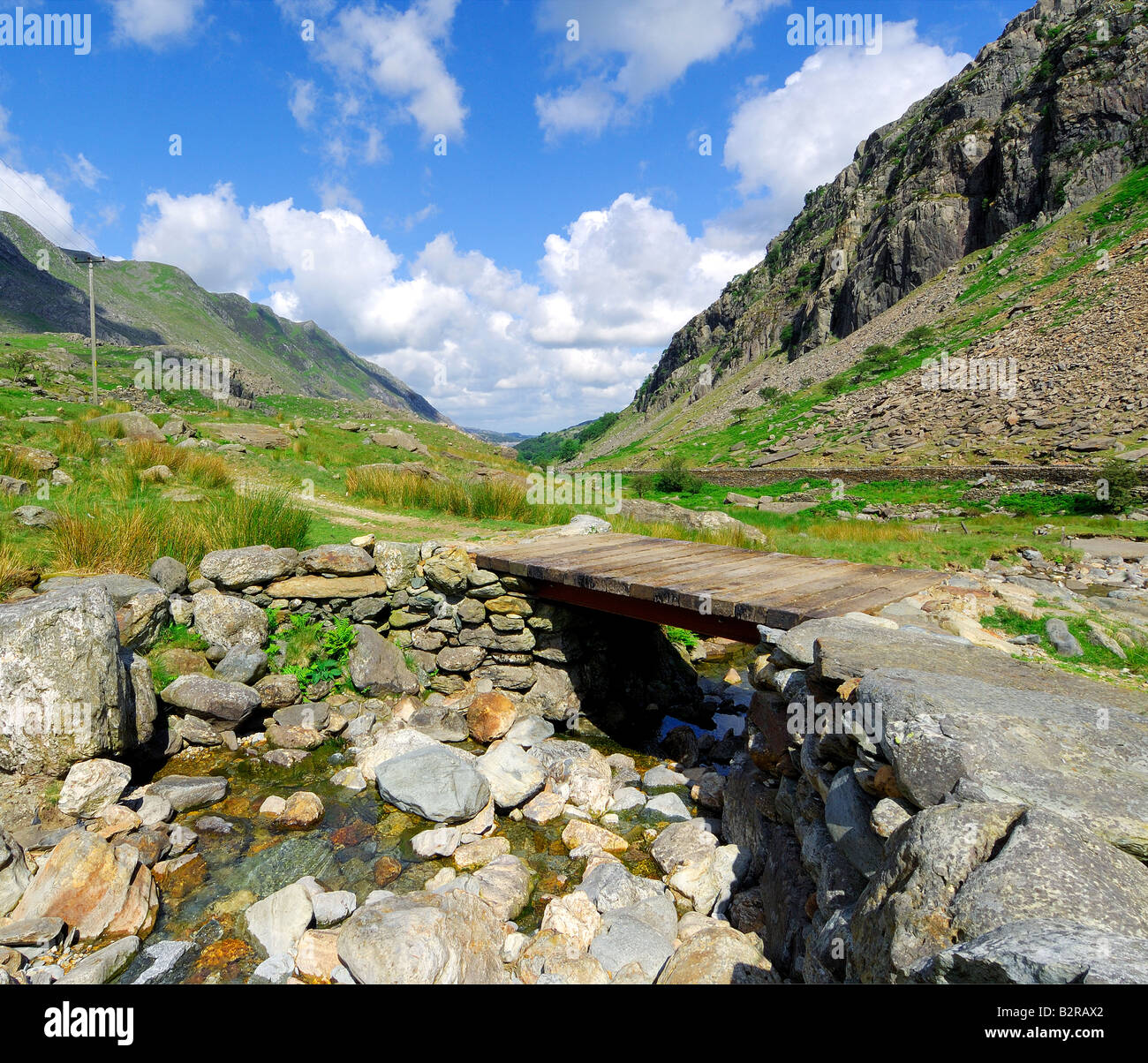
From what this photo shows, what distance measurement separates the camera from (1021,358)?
2548 cm

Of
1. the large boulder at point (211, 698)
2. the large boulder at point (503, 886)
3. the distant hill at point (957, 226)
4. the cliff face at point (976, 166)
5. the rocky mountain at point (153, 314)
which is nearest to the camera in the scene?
the large boulder at point (503, 886)

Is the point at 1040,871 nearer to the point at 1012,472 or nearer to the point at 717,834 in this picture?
the point at 717,834

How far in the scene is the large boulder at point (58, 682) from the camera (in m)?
4.12

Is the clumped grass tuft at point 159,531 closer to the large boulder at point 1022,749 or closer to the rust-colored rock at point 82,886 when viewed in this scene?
the rust-colored rock at point 82,886

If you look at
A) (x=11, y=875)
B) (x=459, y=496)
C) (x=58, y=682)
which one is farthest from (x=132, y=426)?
(x=11, y=875)

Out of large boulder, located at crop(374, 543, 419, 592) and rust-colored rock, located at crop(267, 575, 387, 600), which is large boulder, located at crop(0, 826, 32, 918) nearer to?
rust-colored rock, located at crop(267, 575, 387, 600)

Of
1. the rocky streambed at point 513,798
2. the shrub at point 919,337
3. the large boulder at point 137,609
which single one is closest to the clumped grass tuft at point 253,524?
the rocky streambed at point 513,798

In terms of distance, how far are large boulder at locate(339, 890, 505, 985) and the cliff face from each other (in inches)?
2115

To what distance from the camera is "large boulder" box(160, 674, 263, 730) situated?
17.9ft

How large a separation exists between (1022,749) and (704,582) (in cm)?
356

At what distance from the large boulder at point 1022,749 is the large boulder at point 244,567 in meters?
6.17

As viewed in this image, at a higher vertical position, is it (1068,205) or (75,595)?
(1068,205)

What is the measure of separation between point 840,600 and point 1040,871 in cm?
323
